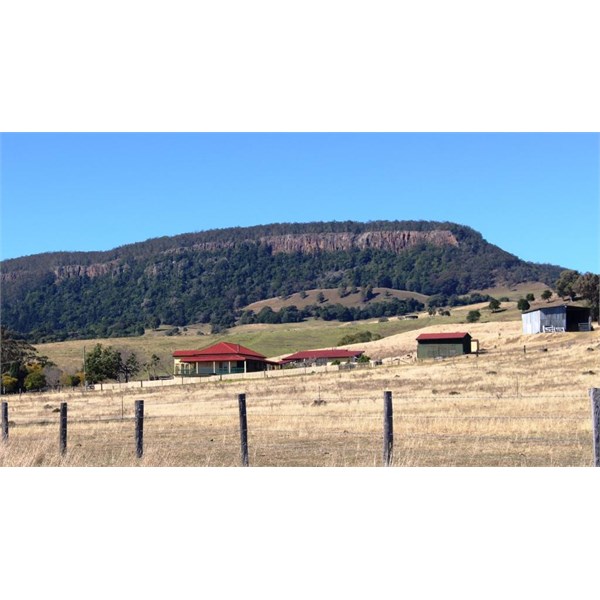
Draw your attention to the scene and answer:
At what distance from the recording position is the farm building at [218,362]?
246 feet

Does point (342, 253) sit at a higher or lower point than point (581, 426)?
higher

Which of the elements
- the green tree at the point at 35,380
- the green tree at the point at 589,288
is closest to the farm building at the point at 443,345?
the green tree at the point at 589,288

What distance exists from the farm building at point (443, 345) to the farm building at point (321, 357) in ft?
18.5

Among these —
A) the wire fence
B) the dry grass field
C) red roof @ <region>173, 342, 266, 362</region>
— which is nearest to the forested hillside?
red roof @ <region>173, 342, 266, 362</region>

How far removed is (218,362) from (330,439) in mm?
60919

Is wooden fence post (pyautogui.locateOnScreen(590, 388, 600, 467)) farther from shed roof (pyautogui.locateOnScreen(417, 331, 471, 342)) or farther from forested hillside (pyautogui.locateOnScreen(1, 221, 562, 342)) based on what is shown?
forested hillside (pyautogui.locateOnScreen(1, 221, 562, 342))

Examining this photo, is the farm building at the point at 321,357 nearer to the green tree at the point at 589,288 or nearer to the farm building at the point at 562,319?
the farm building at the point at 562,319

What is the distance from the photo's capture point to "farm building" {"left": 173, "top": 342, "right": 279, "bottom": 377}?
2950 inches
